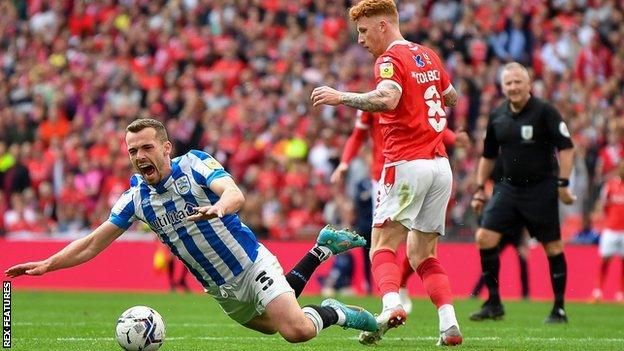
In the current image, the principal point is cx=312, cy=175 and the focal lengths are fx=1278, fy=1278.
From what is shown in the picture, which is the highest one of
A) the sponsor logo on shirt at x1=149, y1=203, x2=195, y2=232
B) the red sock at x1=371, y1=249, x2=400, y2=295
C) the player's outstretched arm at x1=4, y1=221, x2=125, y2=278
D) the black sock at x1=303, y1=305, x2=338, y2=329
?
the sponsor logo on shirt at x1=149, y1=203, x2=195, y2=232

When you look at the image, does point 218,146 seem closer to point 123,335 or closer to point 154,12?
point 154,12

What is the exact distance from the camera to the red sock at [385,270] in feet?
31.2

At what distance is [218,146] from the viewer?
22.4 m

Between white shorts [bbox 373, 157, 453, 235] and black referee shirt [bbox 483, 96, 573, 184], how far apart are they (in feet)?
10.8

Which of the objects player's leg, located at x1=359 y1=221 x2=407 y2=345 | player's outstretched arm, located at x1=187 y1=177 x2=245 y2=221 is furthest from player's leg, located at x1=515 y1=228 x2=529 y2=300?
player's outstretched arm, located at x1=187 y1=177 x2=245 y2=221

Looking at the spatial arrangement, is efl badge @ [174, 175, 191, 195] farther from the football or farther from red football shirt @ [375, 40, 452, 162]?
red football shirt @ [375, 40, 452, 162]

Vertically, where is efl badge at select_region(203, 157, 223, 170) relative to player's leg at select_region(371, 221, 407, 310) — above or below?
above

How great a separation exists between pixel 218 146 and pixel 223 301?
44.5ft

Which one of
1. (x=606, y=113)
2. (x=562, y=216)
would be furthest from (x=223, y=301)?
(x=606, y=113)

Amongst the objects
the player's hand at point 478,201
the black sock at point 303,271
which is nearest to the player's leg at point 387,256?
the black sock at point 303,271

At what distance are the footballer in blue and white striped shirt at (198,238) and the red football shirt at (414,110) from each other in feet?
4.81

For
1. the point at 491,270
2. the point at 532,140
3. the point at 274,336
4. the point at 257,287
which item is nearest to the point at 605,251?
the point at 491,270

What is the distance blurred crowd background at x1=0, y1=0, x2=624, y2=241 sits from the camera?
21.1 m

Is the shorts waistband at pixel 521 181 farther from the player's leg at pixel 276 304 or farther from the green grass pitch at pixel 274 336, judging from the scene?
the player's leg at pixel 276 304
